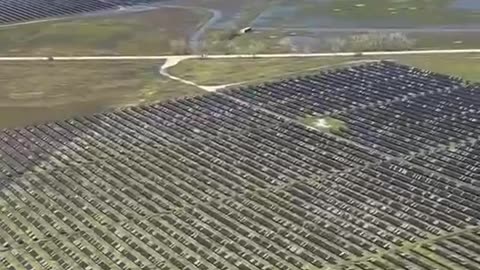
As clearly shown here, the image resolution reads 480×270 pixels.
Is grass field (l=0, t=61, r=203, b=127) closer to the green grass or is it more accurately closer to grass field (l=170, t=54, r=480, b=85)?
grass field (l=170, t=54, r=480, b=85)

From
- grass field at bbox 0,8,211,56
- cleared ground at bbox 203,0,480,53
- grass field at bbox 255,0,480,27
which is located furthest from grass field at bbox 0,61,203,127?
grass field at bbox 255,0,480,27

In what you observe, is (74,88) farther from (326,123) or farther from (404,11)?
(404,11)

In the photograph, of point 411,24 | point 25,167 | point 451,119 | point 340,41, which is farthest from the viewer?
point 411,24

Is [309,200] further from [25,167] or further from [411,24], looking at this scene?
[411,24]

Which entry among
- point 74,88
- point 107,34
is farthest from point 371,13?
point 74,88

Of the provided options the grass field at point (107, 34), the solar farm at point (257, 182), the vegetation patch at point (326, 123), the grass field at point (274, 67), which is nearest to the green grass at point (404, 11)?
the grass field at point (107, 34)

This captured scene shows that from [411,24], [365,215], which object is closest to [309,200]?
[365,215]

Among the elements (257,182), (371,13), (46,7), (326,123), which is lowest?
(46,7)
